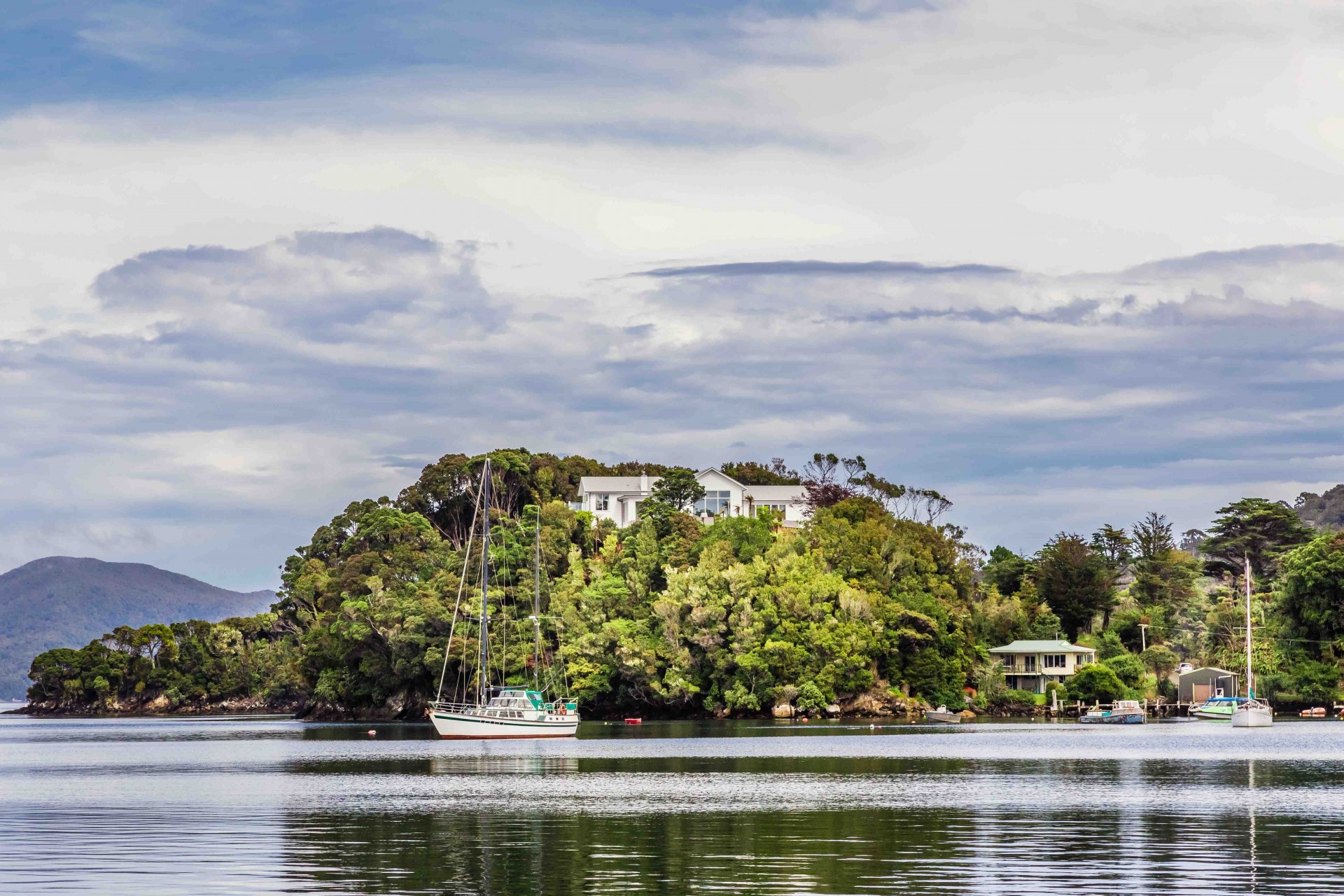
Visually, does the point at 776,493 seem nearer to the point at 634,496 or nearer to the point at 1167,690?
the point at 634,496

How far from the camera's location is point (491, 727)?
92.7 m

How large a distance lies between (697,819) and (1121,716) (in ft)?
248

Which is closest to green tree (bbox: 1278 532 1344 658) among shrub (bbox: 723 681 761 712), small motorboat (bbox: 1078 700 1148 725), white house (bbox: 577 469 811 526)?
small motorboat (bbox: 1078 700 1148 725)

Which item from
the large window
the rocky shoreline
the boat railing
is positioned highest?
the large window

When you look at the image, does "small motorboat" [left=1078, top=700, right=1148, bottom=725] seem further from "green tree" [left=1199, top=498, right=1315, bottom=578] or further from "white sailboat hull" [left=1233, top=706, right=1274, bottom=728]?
"green tree" [left=1199, top=498, right=1315, bottom=578]

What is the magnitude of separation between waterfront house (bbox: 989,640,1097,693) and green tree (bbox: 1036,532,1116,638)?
6.58 meters

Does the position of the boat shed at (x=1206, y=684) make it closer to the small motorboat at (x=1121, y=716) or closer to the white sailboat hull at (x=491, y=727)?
the small motorboat at (x=1121, y=716)

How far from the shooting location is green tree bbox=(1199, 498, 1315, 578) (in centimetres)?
14588

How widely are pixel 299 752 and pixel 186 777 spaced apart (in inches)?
729

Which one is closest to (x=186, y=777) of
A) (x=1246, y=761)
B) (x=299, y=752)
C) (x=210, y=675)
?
(x=299, y=752)

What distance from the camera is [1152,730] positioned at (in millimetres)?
96562

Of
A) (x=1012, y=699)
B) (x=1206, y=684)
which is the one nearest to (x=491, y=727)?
(x=1012, y=699)

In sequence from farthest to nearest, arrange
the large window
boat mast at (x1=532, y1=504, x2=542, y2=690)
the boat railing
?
the large window, boat mast at (x1=532, y1=504, x2=542, y2=690), the boat railing

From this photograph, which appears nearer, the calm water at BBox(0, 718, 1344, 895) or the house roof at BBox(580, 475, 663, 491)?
the calm water at BBox(0, 718, 1344, 895)
